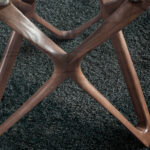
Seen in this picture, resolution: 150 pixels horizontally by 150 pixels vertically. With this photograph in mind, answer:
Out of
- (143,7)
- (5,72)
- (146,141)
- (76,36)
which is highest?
(143,7)

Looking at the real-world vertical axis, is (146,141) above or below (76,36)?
below

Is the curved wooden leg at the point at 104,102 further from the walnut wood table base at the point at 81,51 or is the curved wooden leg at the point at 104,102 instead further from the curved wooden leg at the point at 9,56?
the curved wooden leg at the point at 9,56

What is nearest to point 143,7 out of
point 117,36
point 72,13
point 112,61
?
point 117,36

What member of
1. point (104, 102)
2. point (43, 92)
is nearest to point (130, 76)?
point (104, 102)

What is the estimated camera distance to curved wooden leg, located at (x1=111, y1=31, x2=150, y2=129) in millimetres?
701

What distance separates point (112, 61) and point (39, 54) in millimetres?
237

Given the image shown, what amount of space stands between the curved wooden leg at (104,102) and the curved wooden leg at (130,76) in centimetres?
3

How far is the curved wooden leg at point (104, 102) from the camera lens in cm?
68

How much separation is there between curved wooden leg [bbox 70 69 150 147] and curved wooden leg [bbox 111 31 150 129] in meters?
0.03

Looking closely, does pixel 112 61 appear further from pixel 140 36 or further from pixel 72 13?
pixel 72 13

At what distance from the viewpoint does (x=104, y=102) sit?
711 millimetres

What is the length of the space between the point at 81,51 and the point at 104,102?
0.52ft

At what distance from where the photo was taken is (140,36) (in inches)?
42.5

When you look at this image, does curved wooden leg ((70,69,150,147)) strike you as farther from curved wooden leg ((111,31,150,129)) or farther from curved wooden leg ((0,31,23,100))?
curved wooden leg ((0,31,23,100))
